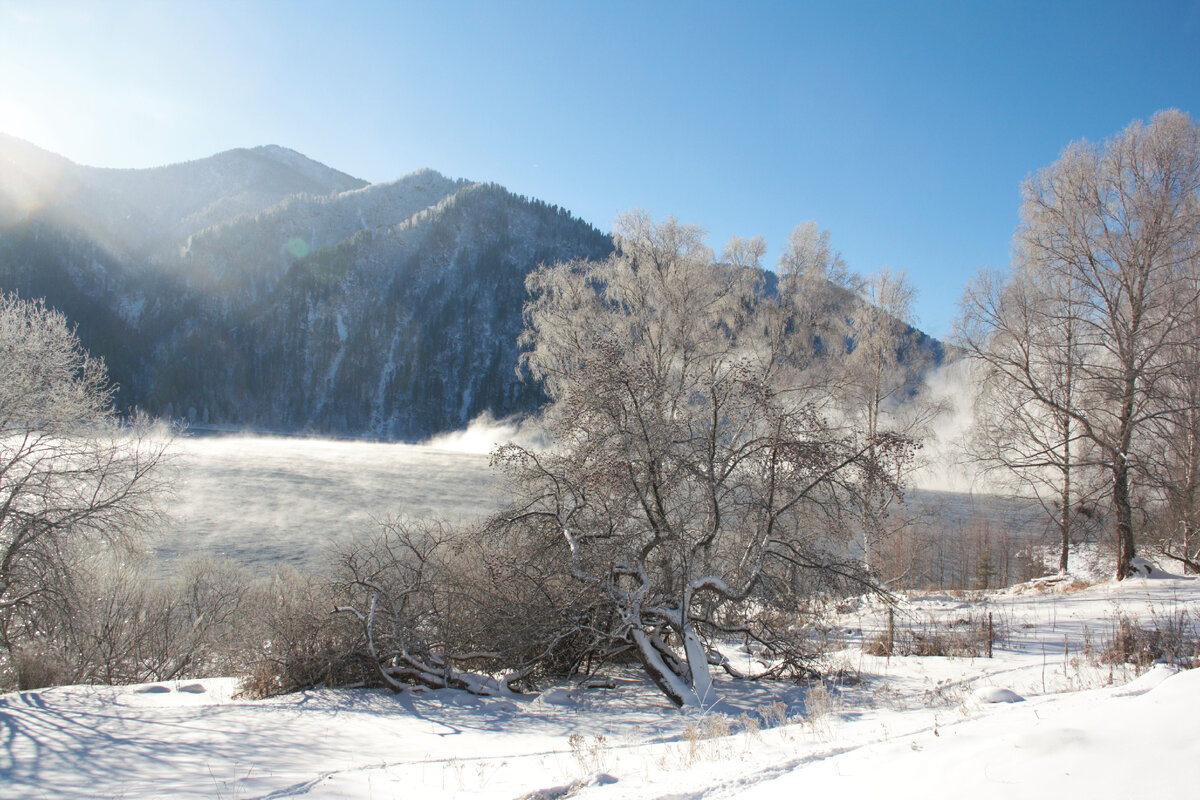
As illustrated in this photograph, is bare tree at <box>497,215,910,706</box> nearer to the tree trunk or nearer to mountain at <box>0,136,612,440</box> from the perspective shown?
the tree trunk

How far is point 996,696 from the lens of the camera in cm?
642

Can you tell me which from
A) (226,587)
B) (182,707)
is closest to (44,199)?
(226,587)

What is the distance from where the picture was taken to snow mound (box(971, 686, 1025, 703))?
248 inches

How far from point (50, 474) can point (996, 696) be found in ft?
63.7

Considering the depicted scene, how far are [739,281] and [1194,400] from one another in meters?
10.5

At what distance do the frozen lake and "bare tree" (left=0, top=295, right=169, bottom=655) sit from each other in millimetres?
4905

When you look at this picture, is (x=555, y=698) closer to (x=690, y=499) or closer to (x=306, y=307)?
(x=690, y=499)

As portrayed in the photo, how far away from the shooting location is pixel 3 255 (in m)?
148

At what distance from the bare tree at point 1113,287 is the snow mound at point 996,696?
979 centimetres

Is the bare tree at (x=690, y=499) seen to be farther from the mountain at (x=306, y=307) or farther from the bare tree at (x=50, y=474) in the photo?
the mountain at (x=306, y=307)

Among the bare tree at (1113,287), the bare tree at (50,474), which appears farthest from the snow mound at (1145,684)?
the bare tree at (50,474)

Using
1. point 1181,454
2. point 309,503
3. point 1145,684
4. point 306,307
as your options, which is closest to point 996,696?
point 1145,684

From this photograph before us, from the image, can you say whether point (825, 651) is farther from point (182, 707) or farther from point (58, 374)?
point (58, 374)

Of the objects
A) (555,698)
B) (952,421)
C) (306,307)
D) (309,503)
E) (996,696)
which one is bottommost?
(309,503)
